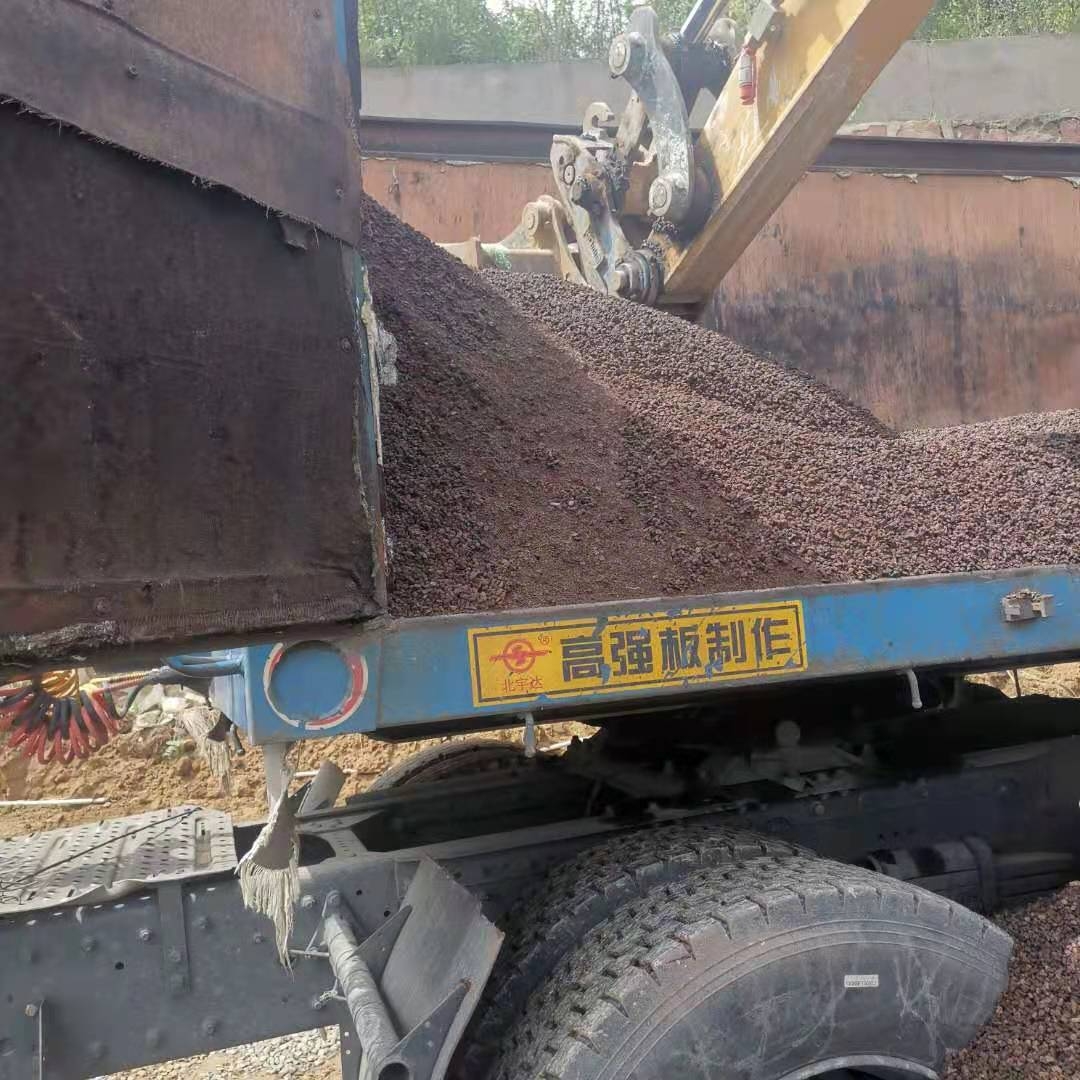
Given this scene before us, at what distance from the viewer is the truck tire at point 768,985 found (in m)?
1.62

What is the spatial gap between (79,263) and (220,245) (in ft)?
0.62

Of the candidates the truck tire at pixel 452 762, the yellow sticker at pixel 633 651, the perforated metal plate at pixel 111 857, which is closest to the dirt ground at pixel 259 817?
the truck tire at pixel 452 762

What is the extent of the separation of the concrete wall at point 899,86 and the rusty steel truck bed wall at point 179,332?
46.7 feet

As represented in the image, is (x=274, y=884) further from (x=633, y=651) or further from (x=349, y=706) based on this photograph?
(x=633, y=651)

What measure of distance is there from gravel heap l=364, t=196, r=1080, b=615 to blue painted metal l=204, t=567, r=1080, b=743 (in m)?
0.09

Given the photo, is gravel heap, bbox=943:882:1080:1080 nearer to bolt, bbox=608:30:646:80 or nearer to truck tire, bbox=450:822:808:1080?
truck tire, bbox=450:822:808:1080

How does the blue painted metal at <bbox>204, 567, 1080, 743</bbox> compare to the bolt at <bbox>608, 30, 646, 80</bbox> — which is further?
the bolt at <bbox>608, 30, 646, 80</bbox>

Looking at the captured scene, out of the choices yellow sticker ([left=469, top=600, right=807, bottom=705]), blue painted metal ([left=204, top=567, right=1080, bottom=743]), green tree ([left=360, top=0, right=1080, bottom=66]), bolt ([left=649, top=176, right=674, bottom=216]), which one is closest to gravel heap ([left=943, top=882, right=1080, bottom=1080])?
blue painted metal ([left=204, top=567, right=1080, bottom=743])

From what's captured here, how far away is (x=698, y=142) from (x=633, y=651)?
262 centimetres

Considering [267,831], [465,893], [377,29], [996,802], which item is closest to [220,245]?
[267,831]

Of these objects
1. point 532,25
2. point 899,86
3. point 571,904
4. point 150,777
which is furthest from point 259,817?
point 532,25

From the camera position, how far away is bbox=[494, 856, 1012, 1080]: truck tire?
1623 millimetres

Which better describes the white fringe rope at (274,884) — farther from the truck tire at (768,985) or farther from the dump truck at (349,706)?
the truck tire at (768,985)

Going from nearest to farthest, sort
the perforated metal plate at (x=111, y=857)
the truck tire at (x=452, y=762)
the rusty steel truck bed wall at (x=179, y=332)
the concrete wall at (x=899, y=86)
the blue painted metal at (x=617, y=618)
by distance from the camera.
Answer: the rusty steel truck bed wall at (x=179, y=332) < the blue painted metal at (x=617, y=618) < the perforated metal plate at (x=111, y=857) < the truck tire at (x=452, y=762) < the concrete wall at (x=899, y=86)
